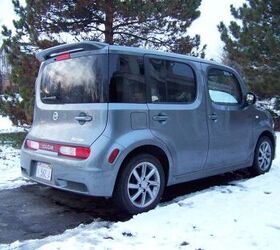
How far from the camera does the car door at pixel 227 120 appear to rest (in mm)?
5508

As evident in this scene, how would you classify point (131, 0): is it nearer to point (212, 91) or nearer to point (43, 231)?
point (212, 91)

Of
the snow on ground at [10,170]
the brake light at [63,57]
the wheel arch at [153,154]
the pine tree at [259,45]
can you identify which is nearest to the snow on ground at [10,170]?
the snow on ground at [10,170]

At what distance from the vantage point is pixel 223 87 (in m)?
5.89

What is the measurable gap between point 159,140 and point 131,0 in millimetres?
5383

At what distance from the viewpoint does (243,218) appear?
14.0ft

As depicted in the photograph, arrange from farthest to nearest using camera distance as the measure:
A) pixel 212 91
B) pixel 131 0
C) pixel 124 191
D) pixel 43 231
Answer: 1. pixel 131 0
2. pixel 212 91
3. pixel 124 191
4. pixel 43 231

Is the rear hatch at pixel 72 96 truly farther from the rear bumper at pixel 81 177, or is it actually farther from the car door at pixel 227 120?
the car door at pixel 227 120

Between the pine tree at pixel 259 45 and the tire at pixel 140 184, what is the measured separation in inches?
359

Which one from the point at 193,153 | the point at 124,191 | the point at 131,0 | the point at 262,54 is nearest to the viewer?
the point at 124,191

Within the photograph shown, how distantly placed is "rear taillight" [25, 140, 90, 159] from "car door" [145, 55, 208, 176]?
847 millimetres

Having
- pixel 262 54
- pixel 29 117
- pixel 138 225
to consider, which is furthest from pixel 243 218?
pixel 262 54

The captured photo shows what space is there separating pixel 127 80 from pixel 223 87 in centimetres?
193

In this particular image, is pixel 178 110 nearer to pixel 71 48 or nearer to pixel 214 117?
pixel 214 117

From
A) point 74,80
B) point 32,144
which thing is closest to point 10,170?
point 32,144
